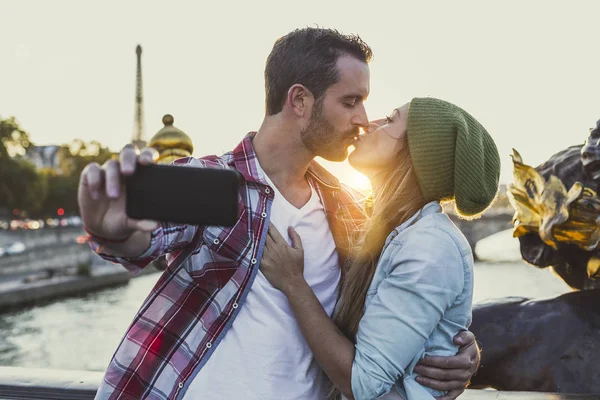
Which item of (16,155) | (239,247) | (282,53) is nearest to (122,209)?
(239,247)

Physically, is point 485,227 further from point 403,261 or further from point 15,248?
point 403,261

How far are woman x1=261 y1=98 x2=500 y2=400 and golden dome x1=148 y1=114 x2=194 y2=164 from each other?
1823mm

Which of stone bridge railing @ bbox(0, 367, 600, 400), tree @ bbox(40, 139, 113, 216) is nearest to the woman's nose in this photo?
stone bridge railing @ bbox(0, 367, 600, 400)

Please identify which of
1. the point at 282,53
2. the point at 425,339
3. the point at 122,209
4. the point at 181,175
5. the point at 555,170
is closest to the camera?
the point at 181,175

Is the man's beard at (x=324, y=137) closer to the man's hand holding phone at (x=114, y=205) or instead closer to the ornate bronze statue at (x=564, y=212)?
the man's hand holding phone at (x=114, y=205)

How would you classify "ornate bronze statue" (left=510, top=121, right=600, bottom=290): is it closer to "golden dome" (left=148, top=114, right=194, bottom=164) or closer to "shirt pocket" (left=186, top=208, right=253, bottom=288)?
"shirt pocket" (left=186, top=208, right=253, bottom=288)

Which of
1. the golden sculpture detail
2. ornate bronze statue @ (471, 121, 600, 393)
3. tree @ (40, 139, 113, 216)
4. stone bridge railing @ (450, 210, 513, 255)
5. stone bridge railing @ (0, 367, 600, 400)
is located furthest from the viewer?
tree @ (40, 139, 113, 216)

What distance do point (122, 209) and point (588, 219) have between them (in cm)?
211

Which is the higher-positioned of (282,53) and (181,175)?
(282,53)

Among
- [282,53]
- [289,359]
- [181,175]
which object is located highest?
[282,53]

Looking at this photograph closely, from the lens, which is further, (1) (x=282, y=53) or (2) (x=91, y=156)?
(2) (x=91, y=156)

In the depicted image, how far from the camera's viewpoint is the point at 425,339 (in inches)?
66.5

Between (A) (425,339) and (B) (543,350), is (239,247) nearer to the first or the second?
(A) (425,339)

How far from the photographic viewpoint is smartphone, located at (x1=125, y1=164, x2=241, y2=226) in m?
1.20
